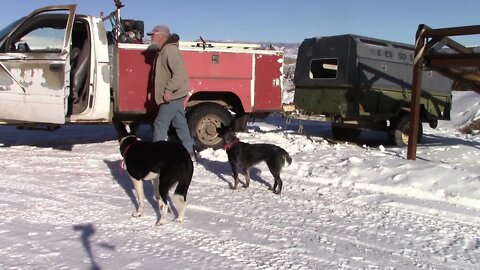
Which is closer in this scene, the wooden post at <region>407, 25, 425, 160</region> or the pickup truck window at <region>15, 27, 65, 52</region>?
the pickup truck window at <region>15, 27, 65, 52</region>

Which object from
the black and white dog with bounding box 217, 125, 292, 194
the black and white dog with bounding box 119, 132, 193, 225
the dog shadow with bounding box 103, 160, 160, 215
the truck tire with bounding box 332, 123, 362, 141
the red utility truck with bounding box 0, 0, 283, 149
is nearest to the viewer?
the black and white dog with bounding box 119, 132, 193, 225

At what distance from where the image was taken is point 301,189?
621 cm

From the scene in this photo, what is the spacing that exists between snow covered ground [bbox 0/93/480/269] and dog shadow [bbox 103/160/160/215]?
3 centimetres

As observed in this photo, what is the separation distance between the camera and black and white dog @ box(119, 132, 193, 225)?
14.5 feet

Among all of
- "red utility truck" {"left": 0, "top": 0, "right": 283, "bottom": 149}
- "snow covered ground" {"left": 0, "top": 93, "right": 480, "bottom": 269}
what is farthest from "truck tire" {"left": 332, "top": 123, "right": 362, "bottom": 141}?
"red utility truck" {"left": 0, "top": 0, "right": 283, "bottom": 149}

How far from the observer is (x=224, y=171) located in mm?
7133

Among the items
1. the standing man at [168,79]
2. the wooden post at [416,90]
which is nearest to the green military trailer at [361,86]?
the wooden post at [416,90]

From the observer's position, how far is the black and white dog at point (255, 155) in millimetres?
5871

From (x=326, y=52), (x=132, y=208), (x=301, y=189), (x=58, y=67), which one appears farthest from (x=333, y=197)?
(x=326, y=52)

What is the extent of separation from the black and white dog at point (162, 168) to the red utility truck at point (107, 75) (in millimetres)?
3006

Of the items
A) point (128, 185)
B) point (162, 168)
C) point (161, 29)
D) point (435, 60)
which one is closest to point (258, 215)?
point (162, 168)

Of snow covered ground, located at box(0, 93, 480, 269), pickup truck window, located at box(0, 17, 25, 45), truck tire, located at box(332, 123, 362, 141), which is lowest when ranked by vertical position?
snow covered ground, located at box(0, 93, 480, 269)

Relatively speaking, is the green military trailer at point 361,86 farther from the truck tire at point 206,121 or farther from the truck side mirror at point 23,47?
the truck side mirror at point 23,47

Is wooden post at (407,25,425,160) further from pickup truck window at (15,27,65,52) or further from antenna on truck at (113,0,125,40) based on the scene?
pickup truck window at (15,27,65,52)
